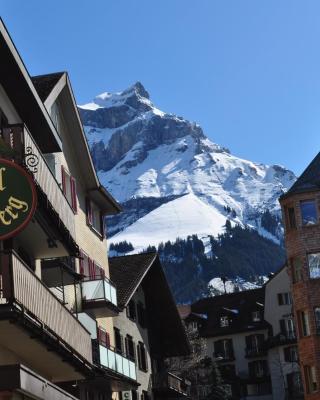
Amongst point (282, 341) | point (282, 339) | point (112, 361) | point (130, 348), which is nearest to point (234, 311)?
point (282, 339)

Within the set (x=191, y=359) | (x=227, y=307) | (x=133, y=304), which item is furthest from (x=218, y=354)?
(x=133, y=304)

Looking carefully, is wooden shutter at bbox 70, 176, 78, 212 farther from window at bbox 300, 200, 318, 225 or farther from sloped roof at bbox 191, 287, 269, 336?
sloped roof at bbox 191, 287, 269, 336

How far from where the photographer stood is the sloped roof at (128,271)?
4462 centimetres

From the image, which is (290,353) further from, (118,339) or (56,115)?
(56,115)

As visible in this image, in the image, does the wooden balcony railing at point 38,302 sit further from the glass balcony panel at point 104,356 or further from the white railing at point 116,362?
the white railing at point 116,362

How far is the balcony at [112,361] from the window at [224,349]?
204 ft

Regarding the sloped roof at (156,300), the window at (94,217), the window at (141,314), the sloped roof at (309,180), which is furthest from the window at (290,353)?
the window at (94,217)

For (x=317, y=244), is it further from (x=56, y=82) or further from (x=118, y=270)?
(x=56, y=82)

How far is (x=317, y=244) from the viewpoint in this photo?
4806cm

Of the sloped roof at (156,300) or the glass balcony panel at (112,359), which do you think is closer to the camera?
the glass balcony panel at (112,359)

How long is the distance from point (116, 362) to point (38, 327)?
18.2 m

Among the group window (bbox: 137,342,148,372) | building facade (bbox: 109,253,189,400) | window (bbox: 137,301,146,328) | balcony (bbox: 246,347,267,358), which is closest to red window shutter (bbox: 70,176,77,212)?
building facade (bbox: 109,253,189,400)

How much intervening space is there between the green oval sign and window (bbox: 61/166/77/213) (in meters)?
17.4

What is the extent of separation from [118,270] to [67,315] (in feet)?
83.7
